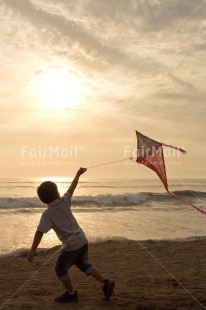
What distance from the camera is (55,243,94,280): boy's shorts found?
188 inches

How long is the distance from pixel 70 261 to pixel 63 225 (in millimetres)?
504

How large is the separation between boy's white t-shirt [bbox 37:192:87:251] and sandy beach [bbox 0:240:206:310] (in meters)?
0.85

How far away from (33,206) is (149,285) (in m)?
23.0

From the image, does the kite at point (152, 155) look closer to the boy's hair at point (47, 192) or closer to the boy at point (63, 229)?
the boy at point (63, 229)

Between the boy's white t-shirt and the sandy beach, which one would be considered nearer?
the boy's white t-shirt

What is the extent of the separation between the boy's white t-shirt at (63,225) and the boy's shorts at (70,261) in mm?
85

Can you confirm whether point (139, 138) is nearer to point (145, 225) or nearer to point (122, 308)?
point (122, 308)

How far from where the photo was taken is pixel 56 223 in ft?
15.6

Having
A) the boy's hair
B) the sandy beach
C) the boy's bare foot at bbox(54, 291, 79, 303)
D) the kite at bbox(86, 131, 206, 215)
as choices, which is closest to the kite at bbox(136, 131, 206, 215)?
the kite at bbox(86, 131, 206, 215)

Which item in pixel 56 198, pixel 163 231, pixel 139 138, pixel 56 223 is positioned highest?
pixel 139 138

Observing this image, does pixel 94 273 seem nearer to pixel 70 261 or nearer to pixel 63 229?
pixel 70 261

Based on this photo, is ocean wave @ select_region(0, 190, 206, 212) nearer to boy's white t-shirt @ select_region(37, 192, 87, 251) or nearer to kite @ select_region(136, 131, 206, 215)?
kite @ select_region(136, 131, 206, 215)

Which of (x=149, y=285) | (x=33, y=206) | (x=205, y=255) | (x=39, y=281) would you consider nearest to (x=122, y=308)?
(x=149, y=285)

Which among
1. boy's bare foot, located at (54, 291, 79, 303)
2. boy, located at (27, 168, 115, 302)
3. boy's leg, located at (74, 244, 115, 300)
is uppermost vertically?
boy, located at (27, 168, 115, 302)
